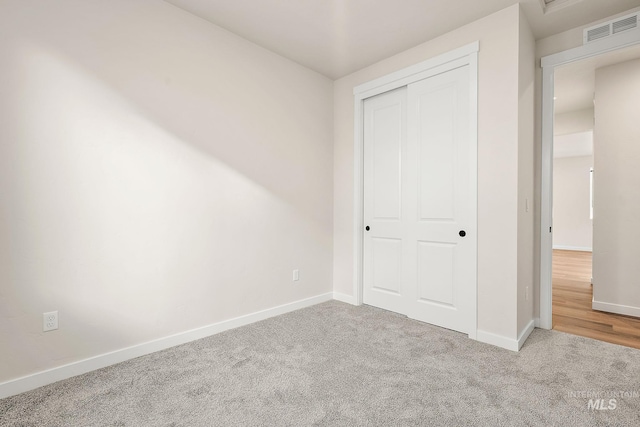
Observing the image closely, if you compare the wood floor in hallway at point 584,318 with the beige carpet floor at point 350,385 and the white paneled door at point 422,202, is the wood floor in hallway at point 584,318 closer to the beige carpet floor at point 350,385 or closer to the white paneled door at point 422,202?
the beige carpet floor at point 350,385

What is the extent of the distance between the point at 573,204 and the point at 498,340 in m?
7.84

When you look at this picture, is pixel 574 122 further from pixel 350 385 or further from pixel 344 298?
pixel 350 385

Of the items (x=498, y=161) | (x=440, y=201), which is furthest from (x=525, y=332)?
(x=498, y=161)

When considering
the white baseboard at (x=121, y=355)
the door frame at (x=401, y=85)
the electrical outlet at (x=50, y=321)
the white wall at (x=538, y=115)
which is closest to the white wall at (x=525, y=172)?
the white wall at (x=538, y=115)

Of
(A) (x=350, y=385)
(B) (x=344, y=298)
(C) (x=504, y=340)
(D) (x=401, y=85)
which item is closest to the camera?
(A) (x=350, y=385)

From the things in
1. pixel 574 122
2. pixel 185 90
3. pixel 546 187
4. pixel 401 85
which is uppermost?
pixel 574 122

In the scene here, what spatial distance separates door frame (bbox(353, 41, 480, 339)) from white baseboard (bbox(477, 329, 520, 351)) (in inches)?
2.5

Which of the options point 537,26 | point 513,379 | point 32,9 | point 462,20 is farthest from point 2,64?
point 537,26

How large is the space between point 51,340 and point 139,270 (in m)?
0.63

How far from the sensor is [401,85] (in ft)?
10.4

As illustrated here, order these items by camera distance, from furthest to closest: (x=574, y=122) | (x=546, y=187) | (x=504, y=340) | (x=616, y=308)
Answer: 1. (x=574, y=122)
2. (x=616, y=308)
3. (x=546, y=187)
4. (x=504, y=340)

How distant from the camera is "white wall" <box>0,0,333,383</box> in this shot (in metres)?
1.85

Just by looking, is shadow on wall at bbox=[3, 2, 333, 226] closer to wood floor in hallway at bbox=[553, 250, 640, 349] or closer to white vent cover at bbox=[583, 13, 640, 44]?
white vent cover at bbox=[583, 13, 640, 44]

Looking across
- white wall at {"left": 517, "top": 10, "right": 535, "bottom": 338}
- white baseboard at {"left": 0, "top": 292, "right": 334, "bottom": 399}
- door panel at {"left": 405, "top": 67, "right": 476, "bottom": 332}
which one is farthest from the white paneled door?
white baseboard at {"left": 0, "top": 292, "right": 334, "bottom": 399}
